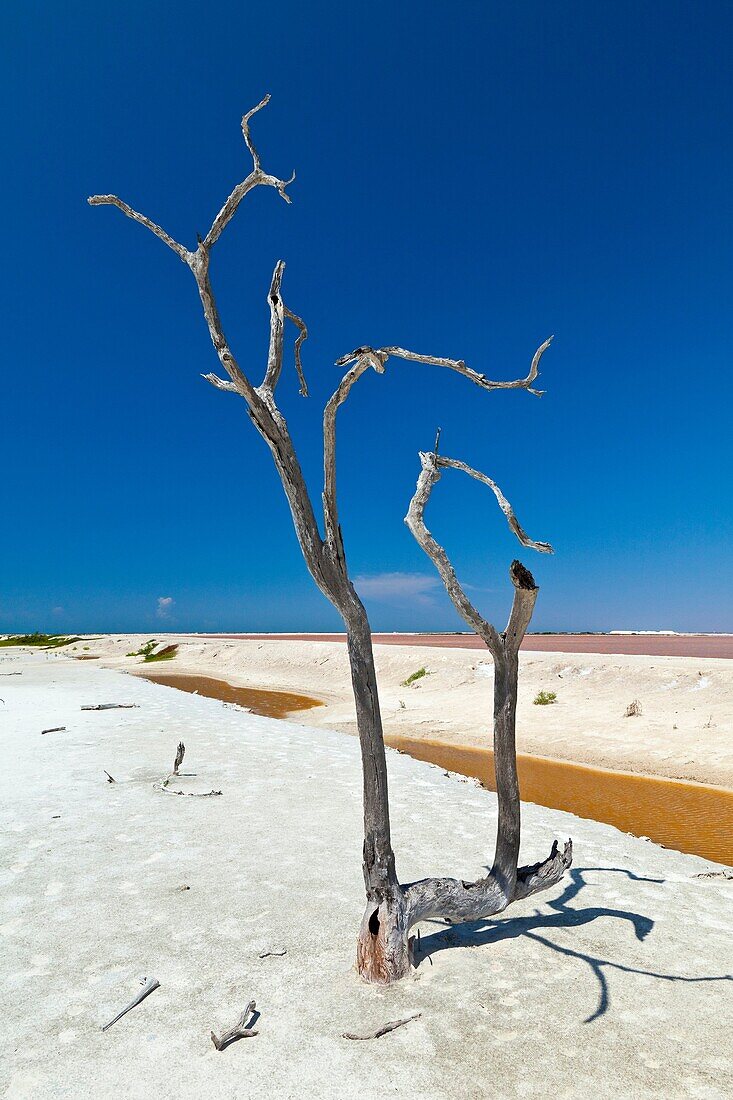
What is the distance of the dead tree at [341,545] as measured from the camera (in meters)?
4.90

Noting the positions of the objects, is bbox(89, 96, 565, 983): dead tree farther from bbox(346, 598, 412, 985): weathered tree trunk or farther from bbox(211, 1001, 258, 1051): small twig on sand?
bbox(211, 1001, 258, 1051): small twig on sand

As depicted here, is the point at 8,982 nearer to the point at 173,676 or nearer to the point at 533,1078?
the point at 533,1078

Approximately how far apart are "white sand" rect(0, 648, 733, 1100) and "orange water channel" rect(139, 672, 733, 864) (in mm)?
1660

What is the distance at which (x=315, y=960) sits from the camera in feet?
18.2

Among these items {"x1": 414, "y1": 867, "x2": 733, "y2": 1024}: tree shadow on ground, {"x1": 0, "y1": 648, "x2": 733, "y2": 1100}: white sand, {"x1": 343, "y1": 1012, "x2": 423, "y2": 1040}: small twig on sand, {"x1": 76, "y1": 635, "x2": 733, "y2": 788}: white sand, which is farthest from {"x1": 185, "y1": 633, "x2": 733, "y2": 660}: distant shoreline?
{"x1": 343, "y1": 1012, "x2": 423, "y2": 1040}: small twig on sand

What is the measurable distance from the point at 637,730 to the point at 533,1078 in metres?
16.3

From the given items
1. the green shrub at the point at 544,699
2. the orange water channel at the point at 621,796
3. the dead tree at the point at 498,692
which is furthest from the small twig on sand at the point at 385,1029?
the green shrub at the point at 544,699

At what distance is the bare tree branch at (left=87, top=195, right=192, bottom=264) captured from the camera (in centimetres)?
488

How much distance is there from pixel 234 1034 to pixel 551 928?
11.0 ft

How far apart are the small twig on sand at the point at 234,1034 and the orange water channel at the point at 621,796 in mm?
8125

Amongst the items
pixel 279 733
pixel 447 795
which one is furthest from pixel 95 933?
pixel 279 733

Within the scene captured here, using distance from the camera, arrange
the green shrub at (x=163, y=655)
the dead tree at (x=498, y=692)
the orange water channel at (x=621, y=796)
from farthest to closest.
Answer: the green shrub at (x=163, y=655)
the orange water channel at (x=621, y=796)
the dead tree at (x=498, y=692)

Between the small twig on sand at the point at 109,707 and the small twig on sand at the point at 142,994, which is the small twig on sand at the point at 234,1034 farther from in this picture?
the small twig on sand at the point at 109,707

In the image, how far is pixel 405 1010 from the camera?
475 cm
